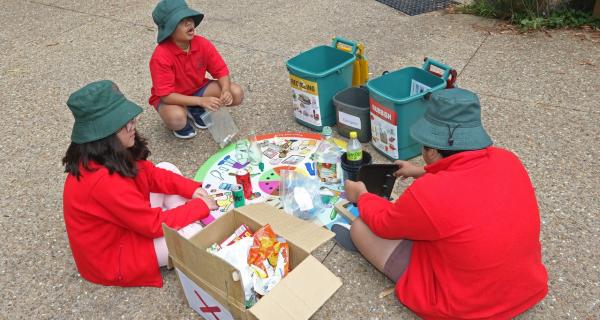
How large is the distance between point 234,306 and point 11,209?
7.03 ft

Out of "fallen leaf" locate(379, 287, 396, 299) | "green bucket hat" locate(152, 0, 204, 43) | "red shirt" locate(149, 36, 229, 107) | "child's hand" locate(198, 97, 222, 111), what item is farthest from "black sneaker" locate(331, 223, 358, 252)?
"green bucket hat" locate(152, 0, 204, 43)

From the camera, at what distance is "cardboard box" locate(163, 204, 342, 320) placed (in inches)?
79.3

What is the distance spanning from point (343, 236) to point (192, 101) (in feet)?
5.45

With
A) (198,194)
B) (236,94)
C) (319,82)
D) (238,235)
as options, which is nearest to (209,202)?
(198,194)

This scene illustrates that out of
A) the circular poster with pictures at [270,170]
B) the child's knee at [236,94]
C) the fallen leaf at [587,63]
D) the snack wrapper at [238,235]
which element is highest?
the snack wrapper at [238,235]

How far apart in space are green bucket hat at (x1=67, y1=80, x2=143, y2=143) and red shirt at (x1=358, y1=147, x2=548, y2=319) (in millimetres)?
1389

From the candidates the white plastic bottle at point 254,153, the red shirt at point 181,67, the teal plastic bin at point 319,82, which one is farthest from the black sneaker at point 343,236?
the red shirt at point 181,67

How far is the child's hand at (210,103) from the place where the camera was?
3674 millimetres

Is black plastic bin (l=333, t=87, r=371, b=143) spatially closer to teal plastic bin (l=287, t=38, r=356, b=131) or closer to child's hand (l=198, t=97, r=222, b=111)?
teal plastic bin (l=287, t=38, r=356, b=131)

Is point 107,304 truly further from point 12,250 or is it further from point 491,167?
point 491,167

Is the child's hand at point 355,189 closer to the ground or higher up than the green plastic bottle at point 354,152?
higher up

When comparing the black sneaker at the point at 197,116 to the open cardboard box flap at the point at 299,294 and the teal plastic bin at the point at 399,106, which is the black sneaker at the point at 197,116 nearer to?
the teal plastic bin at the point at 399,106

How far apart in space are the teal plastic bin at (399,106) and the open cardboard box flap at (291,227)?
3.73ft

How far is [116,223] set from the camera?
7.98 ft
